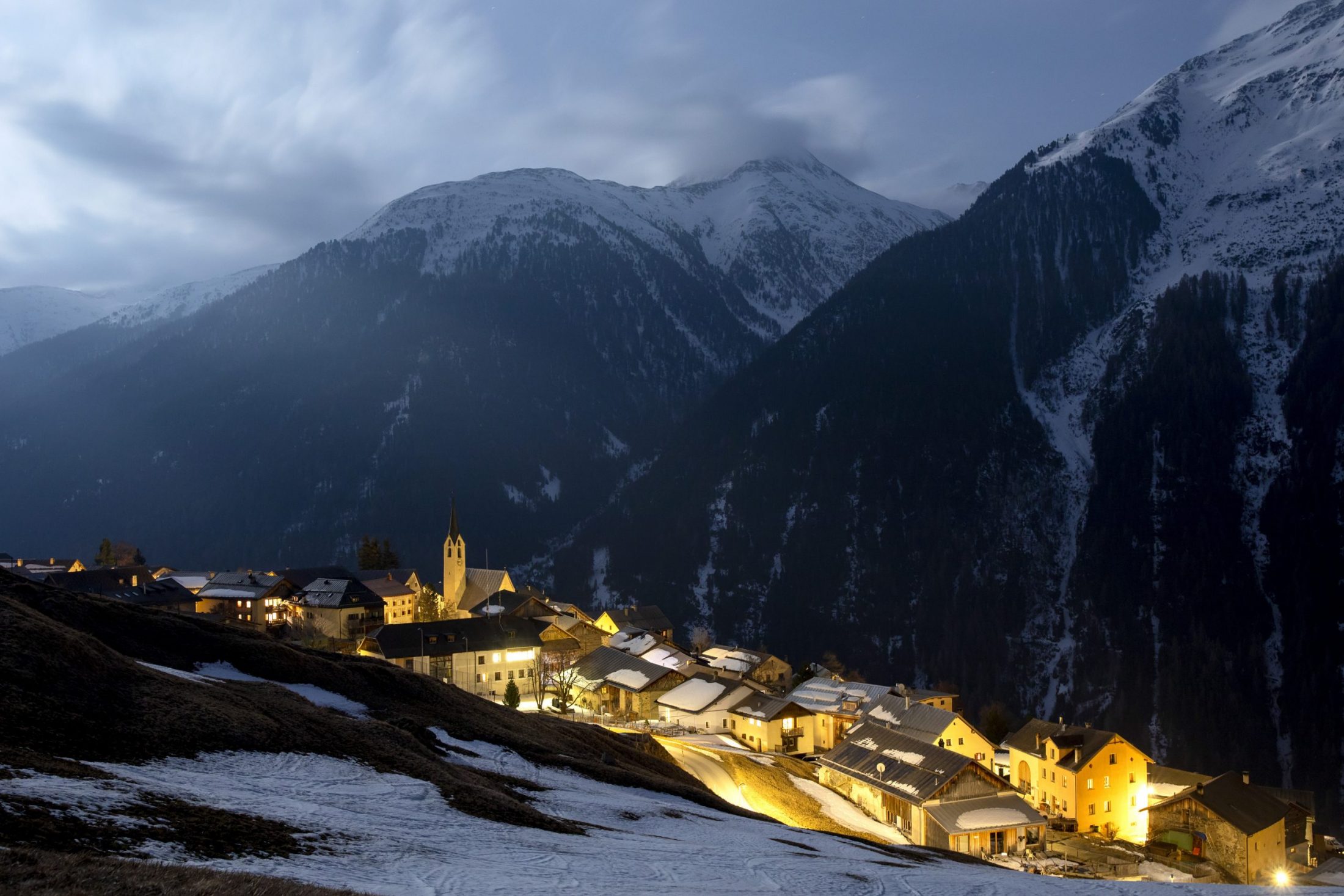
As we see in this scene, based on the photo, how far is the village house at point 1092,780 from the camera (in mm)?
66625

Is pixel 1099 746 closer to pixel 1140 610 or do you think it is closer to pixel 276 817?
pixel 276 817

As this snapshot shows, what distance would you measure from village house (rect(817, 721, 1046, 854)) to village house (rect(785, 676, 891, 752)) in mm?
14269

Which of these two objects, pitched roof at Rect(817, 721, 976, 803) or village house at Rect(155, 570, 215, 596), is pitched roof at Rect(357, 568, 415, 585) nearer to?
village house at Rect(155, 570, 215, 596)

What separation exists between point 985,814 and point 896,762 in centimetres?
731

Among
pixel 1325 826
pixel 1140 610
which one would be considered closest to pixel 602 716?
pixel 1325 826

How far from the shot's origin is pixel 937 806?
54.2 m

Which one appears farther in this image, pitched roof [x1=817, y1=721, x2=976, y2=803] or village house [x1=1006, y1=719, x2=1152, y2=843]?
village house [x1=1006, y1=719, x2=1152, y2=843]

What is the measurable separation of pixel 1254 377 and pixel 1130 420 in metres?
28.6

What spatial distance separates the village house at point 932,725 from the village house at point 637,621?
2123 inches

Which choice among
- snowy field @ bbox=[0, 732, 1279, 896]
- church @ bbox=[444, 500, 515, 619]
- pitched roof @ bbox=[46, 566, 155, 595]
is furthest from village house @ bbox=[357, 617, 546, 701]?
snowy field @ bbox=[0, 732, 1279, 896]

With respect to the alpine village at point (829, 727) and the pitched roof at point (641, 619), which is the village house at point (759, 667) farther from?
the pitched roof at point (641, 619)

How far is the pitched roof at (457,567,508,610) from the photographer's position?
12788 cm

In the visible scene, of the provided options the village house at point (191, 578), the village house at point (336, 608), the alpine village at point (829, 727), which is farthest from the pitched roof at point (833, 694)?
the village house at point (191, 578)

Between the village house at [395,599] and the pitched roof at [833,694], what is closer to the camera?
the pitched roof at [833,694]
